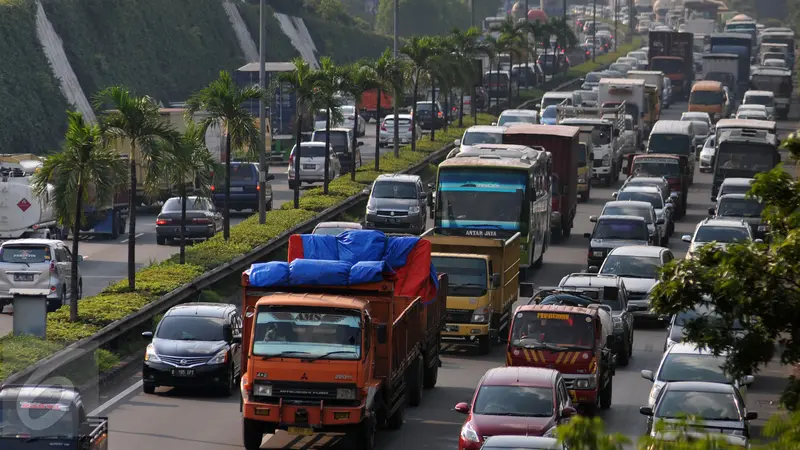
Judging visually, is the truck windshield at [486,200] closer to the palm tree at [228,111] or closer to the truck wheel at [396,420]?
the palm tree at [228,111]

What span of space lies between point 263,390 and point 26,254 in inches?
544

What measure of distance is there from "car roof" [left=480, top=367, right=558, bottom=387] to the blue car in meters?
49.9

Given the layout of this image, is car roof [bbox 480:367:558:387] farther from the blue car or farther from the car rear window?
the blue car

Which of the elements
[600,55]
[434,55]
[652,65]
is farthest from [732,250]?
[600,55]

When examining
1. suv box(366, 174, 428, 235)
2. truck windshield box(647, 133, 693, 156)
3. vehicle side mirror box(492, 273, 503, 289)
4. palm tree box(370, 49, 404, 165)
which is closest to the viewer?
vehicle side mirror box(492, 273, 503, 289)

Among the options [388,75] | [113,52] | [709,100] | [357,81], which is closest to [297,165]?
[357,81]

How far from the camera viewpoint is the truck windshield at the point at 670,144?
59.6m

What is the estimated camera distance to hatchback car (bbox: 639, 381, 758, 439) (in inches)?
893

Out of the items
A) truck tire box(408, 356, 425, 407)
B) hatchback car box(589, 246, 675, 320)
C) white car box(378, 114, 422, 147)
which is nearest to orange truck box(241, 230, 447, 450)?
truck tire box(408, 356, 425, 407)

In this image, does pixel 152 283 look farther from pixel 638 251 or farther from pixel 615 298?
pixel 638 251

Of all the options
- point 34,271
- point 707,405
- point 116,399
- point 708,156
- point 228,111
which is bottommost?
point 116,399

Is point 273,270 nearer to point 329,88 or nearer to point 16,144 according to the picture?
point 329,88

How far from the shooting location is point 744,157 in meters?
54.2

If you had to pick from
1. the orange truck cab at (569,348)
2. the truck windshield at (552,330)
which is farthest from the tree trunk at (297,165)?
the truck windshield at (552,330)
